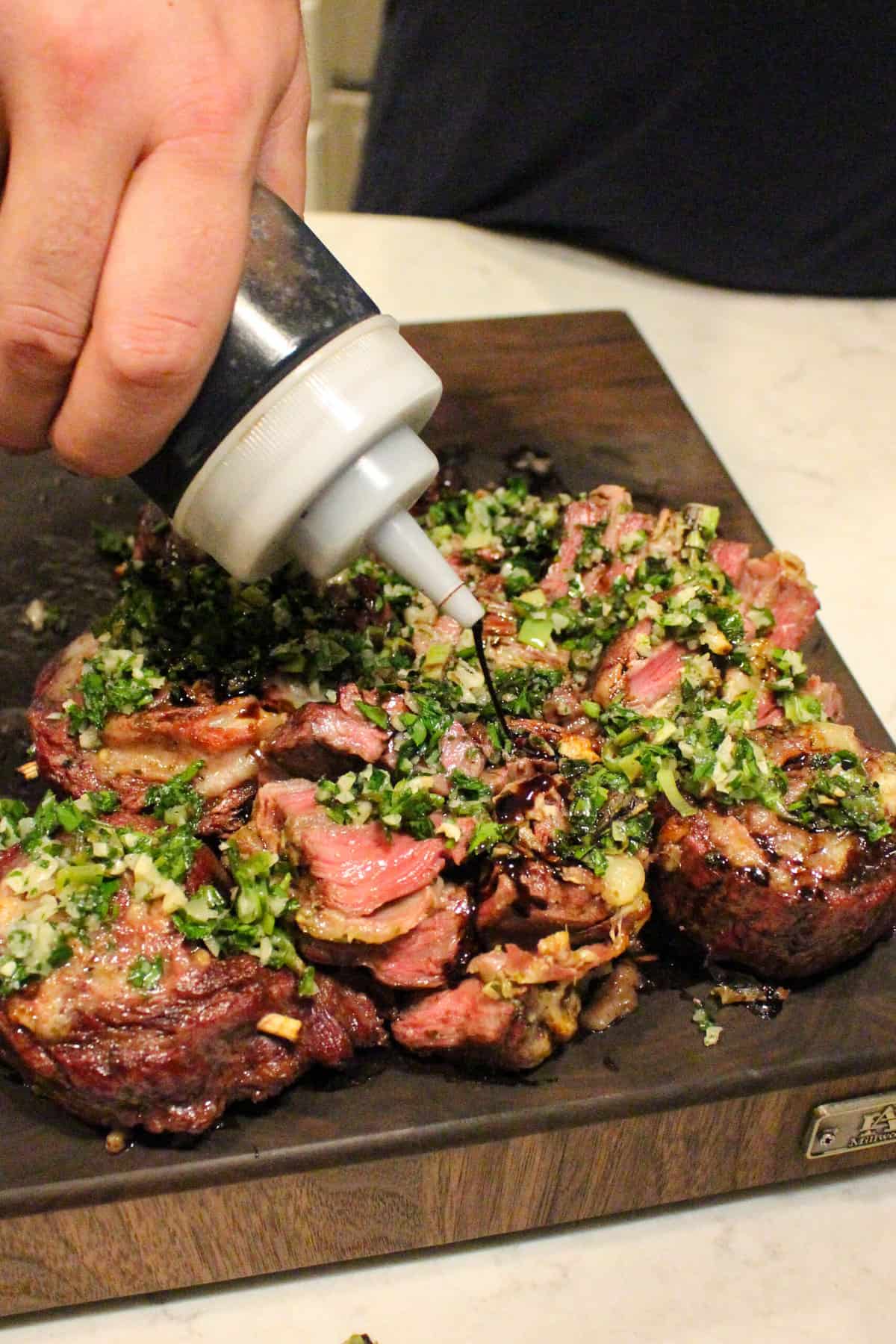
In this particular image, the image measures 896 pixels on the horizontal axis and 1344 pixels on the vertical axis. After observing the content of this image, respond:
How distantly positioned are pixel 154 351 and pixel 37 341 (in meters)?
0.15

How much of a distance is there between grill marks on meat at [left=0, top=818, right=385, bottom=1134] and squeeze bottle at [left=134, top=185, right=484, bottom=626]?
22.4 inches

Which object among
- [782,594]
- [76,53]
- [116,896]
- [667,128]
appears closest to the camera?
[76,53]

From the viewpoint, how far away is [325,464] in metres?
1.59

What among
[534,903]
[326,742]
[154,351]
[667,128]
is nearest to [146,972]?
[326,742]

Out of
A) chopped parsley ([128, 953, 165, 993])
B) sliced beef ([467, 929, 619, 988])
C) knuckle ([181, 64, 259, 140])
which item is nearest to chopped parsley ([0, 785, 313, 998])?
chopped parsley ([128, 953, 165, 993])

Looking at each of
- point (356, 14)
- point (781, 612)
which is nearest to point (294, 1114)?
point (781, 612)

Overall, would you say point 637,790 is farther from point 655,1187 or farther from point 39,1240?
point 39,1240

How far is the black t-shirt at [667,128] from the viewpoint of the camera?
3379mm

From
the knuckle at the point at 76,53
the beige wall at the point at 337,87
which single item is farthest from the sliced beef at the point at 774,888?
the beige wall at the point at 337,87

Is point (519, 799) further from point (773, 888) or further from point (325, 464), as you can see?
point (325, 464)

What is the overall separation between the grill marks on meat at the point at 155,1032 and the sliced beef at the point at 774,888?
1.92 ft

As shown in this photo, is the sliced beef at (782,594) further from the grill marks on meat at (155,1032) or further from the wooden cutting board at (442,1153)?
the grill marks on meat at (155,1032)

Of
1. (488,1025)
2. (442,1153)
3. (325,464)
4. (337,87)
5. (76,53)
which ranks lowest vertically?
(442,1153)

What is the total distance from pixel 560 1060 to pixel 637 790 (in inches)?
17.0
